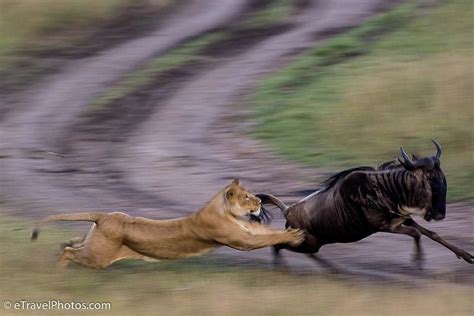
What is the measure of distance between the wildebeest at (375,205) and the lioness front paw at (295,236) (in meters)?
0.13

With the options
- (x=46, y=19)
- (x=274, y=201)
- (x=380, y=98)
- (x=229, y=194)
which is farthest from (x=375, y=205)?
(x=46, y=19)

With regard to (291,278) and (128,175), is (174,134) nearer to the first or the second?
(128,175)

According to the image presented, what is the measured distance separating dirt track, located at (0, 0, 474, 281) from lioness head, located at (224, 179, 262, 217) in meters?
1.02

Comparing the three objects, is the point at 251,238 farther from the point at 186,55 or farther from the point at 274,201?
the point at 186,55

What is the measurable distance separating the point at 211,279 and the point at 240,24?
47.6 feet

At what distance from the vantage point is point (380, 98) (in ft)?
56.0

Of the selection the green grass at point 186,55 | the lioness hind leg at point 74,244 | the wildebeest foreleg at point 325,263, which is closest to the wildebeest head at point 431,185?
the wildebeest foreleg at point 325,263

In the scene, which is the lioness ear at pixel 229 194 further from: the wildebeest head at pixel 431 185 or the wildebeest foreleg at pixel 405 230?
the wildebeest head at pixel 431 185

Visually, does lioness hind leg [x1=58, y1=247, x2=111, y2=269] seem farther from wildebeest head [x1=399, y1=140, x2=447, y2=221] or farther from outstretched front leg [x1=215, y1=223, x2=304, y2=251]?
wildebeest head [x1=399, y1=140, x2=447, y2=221]

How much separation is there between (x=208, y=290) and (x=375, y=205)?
1.73 m

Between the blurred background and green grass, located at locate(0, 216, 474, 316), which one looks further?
the blurred background

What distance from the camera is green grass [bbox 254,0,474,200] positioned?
15.3 meters

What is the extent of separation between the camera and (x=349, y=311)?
8.38 metres

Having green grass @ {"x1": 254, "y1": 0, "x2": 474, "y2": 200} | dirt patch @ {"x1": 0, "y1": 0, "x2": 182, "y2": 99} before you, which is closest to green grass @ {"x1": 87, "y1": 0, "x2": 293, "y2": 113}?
dirt patch @ {"x1": 0, "y1": 0, "x2": 182, "y2": 99}
